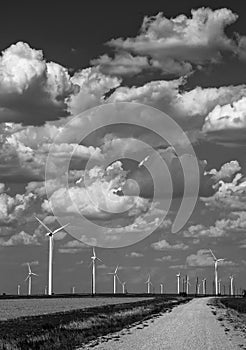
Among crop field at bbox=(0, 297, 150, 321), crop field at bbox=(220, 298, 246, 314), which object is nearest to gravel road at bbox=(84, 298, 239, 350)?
crop field at bbox=(0, 297, 150, 321)

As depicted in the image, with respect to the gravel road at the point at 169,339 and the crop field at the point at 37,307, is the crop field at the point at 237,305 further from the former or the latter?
the gravel road at the point at 169,339

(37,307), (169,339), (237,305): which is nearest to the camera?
(169,339)

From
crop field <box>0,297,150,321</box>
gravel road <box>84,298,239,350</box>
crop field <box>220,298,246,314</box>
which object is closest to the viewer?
gravel road <box>84,298,239,350</box>

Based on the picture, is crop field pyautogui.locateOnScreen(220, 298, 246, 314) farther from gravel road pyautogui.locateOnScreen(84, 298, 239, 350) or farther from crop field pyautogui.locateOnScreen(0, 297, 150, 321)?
gravel road pyautogui.locateOnScreen(84, 298, 239, 350)

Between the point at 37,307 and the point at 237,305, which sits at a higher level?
the point at 237,305

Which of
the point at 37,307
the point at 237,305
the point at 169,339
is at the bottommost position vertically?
the point at 37,307

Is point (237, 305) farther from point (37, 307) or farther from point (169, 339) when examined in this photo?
point (169, 339)

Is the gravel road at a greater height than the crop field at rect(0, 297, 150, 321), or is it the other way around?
the gravel road

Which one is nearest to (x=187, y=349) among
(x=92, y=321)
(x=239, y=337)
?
(x=239, y=337)

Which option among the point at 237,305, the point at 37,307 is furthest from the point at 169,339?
the point at 237,305

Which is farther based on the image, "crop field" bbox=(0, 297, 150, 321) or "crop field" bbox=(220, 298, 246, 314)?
"crop field" bbox=(220, 298, 246, 314)

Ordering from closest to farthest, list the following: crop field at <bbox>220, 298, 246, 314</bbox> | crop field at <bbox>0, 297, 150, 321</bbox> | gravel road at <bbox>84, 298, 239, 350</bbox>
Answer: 1. gravel road at <bbox>84, 298, 239, 350</bbox>
2. crop field at <bbox>0, 297, 150, 321</bbox>
3. crop field at <bbox>220, 298, 246, 314</bbox>

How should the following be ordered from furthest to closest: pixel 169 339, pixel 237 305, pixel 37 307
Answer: pixel 237 305 < pixel 37 307 < pixel 169 339

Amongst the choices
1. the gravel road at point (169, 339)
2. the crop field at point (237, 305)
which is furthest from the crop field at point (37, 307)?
the gravel road at point (169, 339)
